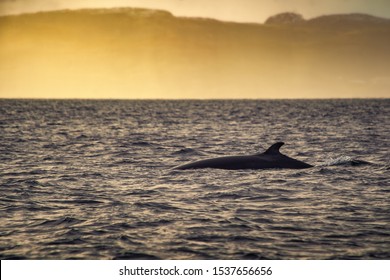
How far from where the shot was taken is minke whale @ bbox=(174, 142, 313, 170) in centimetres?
1861

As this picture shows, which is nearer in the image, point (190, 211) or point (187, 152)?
point (190, 211)

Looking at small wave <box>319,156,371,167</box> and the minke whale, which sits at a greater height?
the minke whale

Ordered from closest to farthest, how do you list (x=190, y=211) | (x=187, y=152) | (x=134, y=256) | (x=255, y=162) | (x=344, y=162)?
(x=134, y=256)
(x=190, y=211)
(x=255, y=162)
(x=344, y=162)
(x=187, y=152)

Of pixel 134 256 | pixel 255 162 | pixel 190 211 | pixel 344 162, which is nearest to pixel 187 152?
pixel 344 162

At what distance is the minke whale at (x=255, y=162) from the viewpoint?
18609mm

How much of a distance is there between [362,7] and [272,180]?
66.7 feet

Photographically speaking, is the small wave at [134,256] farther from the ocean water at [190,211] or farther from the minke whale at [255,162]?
the minke whale at [255,162]

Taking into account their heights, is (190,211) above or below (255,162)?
below

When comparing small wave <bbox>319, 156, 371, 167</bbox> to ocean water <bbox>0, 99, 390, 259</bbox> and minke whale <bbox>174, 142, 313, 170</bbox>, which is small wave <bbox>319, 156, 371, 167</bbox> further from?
minke whale <bbox>174, 142, 313, 170</bbox>

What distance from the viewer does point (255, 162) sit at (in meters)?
18.8

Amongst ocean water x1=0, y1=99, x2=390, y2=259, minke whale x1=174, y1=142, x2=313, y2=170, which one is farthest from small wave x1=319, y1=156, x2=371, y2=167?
minke whale x1=174, y1=142, x2=313, y2=170

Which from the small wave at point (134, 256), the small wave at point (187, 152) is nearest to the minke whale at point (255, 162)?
the small wave at point (187, 152)

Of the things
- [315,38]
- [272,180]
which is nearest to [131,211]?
[272,180]

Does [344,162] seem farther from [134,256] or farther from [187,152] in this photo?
[134,256]
